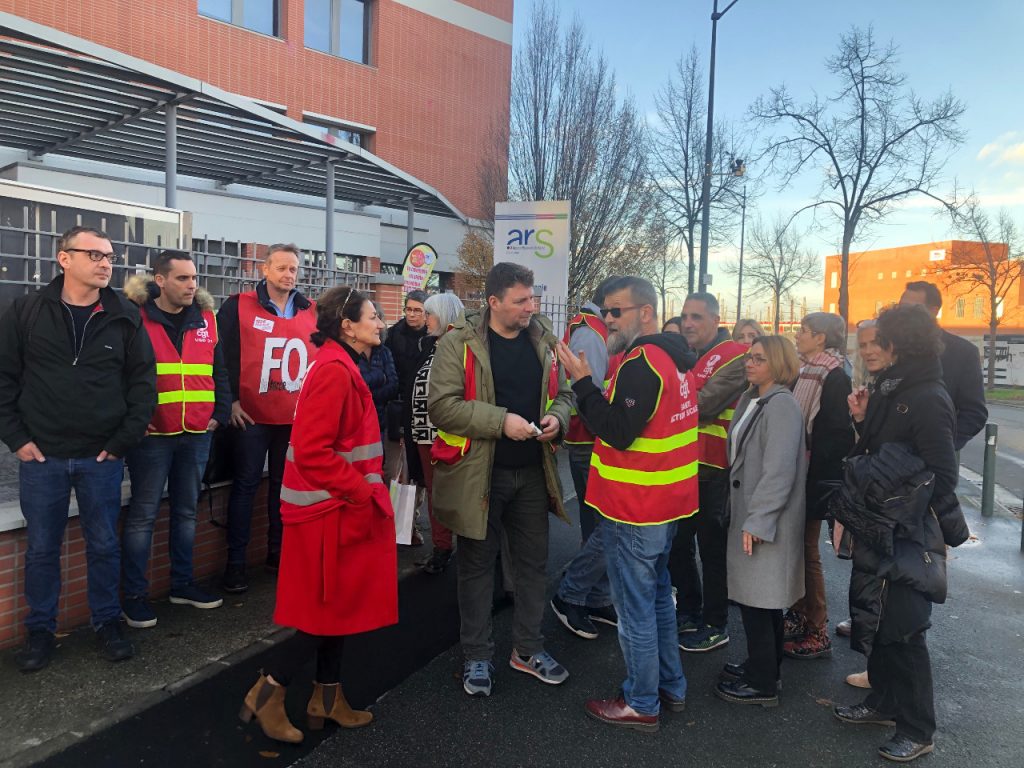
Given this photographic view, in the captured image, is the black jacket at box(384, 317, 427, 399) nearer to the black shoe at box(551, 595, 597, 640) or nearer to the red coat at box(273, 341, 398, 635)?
the black shoe at box(551, 595, 597, 640)

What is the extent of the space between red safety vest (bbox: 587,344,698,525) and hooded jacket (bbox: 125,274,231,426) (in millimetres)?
2539

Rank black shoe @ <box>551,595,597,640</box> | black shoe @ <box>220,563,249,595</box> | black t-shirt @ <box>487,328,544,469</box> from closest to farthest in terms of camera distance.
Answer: black t-shirt @ <box>487,328,544,469</box>, black shoe @ <box>551,595,597,640</box>, black shoe @ <box>220,563,249,595</box>

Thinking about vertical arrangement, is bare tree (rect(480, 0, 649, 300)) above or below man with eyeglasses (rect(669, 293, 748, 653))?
above

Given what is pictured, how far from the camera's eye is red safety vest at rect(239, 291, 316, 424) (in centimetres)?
475

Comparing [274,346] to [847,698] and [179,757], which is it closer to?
[179,757]

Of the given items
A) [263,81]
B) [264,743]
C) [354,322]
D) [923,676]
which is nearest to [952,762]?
[923,676]

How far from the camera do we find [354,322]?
10.4ft

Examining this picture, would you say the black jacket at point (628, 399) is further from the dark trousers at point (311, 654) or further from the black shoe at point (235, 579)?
the black shoe at point (235, 579)

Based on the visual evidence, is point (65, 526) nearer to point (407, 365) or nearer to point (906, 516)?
point (407, 365)

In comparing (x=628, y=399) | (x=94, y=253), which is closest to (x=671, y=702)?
(x=628, y=399)

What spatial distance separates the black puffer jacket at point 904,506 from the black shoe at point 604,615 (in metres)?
1.64

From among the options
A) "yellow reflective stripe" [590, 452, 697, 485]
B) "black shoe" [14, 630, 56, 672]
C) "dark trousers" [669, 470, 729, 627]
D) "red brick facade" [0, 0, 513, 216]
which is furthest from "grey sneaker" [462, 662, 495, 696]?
"red brick facade" [0, 0, 513, 216]

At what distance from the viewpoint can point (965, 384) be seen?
4.34 metres

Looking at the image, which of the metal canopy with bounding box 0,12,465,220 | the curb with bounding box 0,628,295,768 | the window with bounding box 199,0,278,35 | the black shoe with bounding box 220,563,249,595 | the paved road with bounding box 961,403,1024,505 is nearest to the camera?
the curb with bounding box 0,628,295,768
